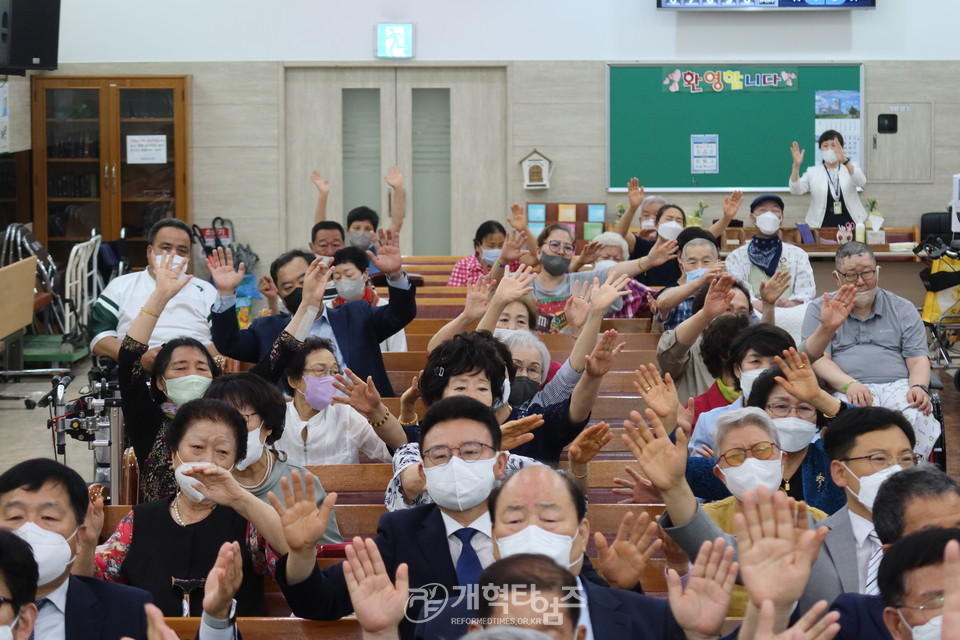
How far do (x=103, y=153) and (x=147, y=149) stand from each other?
1.14ft

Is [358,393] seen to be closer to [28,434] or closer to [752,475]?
[752,475]

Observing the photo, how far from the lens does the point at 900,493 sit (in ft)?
8.63

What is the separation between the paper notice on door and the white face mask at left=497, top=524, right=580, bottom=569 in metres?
8.56

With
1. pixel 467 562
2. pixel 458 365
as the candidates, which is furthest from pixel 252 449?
pixel 467 562

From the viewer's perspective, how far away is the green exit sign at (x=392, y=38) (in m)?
10.5

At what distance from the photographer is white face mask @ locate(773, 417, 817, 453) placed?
3.53 m

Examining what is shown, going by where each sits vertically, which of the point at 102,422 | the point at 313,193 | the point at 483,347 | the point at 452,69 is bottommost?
the point at 102,422

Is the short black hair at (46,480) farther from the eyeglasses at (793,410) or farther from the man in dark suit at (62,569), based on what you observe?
the eyeglasses at (793,410)

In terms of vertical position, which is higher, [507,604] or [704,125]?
[704,125]

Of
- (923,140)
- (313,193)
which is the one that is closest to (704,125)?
(923,140)

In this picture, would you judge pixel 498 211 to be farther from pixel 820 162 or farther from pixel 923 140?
pixel 923 140

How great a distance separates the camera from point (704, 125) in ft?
34.7

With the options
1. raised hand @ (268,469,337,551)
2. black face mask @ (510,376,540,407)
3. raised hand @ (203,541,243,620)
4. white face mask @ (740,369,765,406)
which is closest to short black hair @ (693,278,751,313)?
white face mask @ (740,369,765,406)

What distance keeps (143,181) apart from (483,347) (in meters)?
7.52
